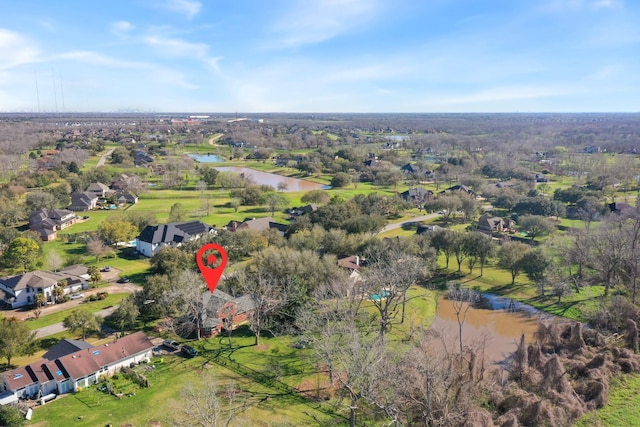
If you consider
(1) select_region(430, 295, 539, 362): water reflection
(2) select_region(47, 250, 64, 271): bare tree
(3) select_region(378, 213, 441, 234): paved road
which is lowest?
(1) select_region(430, 295, 539, 362): water reflection

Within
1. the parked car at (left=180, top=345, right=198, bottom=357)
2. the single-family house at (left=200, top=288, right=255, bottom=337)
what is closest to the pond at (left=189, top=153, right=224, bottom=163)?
the single-family house at (left=200, top=288, right=255, bottom=337)

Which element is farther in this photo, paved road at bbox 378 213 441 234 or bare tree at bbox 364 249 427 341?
paved road at bbox 378 213 441 234

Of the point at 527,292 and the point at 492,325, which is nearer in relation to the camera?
the point at 492,325

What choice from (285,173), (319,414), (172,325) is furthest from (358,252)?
(285,173)

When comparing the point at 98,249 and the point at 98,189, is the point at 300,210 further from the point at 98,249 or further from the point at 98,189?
the point at 98,189

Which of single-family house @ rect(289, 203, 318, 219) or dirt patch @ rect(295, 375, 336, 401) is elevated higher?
single-family house @ rect(289, 203, 318, 219)

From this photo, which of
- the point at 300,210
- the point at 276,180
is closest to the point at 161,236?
the point at 300,210

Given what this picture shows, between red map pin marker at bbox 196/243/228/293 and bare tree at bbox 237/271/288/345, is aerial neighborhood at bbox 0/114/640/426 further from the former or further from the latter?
red map pin marker at bbox 196/243/228/293

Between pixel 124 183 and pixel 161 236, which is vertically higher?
pixel 124 183

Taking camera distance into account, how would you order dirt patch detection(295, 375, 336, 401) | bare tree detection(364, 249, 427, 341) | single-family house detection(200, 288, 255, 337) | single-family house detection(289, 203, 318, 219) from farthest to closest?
1. single-family house detection(289, 203, 318, 219)
2. single-family house detection(200, 288, 255, 337)
3. bare tree detection(364, 249, 427, 341)
4. dirt patch detection(295, 375, 336, 401)
